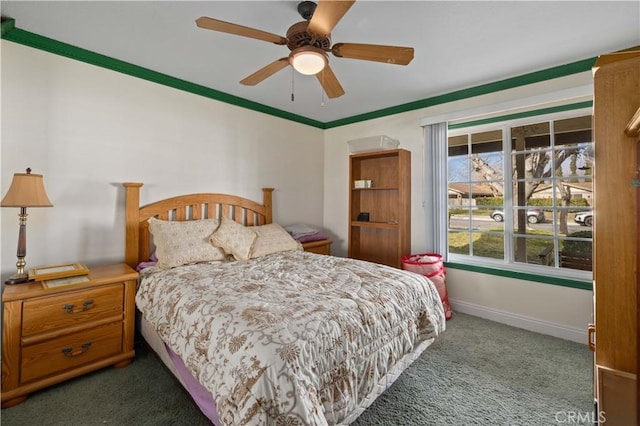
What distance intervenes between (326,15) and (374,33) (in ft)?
2.86

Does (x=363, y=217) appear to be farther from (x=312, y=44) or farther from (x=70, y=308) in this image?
(x=70, y=308)

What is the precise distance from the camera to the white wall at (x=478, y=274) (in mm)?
2582

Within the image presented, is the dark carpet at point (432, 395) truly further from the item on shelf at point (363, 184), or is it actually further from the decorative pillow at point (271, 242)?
the item on shelf at point (363, 184)

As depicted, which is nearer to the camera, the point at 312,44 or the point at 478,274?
the point at 312,44

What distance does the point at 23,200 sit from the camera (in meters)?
1.84

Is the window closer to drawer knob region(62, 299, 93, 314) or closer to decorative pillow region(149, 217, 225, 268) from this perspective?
decorative pillow region(149, 217, 225, 268)

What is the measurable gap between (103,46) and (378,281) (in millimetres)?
2872

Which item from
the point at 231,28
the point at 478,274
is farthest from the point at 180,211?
the point at 478,274

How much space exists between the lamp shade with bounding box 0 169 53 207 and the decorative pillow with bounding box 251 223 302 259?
1617 millimetres

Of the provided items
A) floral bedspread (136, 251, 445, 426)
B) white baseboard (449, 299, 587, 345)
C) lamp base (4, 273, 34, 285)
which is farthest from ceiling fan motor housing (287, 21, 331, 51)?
white baseboard (449, 299, 587, 345)

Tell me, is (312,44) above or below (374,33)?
below

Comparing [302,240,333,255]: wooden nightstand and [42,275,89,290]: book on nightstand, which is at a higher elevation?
[302,240,333,255]: wooden nightstand

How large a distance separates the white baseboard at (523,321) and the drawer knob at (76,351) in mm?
3432

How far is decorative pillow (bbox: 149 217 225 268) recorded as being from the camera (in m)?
2.37
